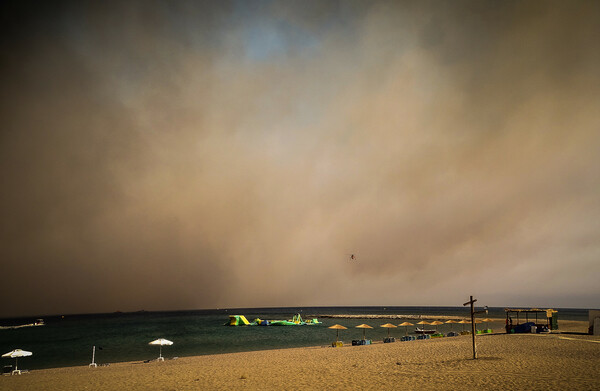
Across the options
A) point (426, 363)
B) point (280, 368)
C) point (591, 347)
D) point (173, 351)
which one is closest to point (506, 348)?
point (591, 347)

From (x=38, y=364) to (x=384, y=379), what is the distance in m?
38.3

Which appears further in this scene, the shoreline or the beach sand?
the shoreline

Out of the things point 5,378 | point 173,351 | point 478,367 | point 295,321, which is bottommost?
point 295,321

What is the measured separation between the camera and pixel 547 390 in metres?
14.2

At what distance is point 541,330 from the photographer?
43094mm

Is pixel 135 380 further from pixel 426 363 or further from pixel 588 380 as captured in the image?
pixel 588 380

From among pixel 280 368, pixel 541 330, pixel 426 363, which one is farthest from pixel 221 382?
pixel 541 330

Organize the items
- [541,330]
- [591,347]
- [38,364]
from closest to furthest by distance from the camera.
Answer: [591,347]
[38,364]
[541,330]

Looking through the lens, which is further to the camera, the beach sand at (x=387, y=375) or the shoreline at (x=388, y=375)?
the shoreline at (x=388, y=375)

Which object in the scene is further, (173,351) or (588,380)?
(173,351)

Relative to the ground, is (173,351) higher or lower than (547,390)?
lower

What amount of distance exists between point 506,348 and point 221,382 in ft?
76.8

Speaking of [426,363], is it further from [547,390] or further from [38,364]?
[38,364]

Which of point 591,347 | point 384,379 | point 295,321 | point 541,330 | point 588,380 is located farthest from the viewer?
point 295,321
